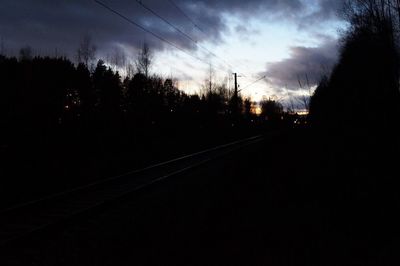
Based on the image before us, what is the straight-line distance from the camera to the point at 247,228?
7.71 m

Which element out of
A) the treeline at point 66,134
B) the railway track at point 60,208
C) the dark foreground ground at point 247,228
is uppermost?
the treeline at point 66,134

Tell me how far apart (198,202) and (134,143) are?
21.3 meters

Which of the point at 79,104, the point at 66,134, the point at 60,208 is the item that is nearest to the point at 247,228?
the point at 60,208

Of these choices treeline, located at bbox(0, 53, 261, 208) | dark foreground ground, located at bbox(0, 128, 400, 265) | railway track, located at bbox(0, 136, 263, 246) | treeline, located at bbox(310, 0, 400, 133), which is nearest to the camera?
dark foreground ground, located at bbox(0, 128, 400, 265)

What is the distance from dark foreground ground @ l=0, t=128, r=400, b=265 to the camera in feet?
20.5

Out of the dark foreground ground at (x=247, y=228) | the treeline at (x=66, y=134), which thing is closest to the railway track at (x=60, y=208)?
the dark foreground ground at (x=247, y=228)

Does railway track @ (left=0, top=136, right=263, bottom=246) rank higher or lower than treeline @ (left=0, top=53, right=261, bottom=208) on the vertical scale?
lower

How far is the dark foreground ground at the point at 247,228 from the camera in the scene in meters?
6.26

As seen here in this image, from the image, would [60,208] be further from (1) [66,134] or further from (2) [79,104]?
(2) [79,104]

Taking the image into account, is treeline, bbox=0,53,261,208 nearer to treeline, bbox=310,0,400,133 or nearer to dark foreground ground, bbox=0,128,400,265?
dark foreground ground, bbox=0,128,400,265

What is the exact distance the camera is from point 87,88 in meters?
46.9

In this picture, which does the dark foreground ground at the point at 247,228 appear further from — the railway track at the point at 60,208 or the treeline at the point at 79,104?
the treeline at the point at 79,104

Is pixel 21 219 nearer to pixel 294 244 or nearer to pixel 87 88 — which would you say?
pixel 294 244

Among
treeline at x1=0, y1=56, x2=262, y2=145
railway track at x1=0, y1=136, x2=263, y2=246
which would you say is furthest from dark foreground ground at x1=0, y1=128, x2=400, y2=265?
treeline at x1=0, y1=56, x2=262, y2=145
